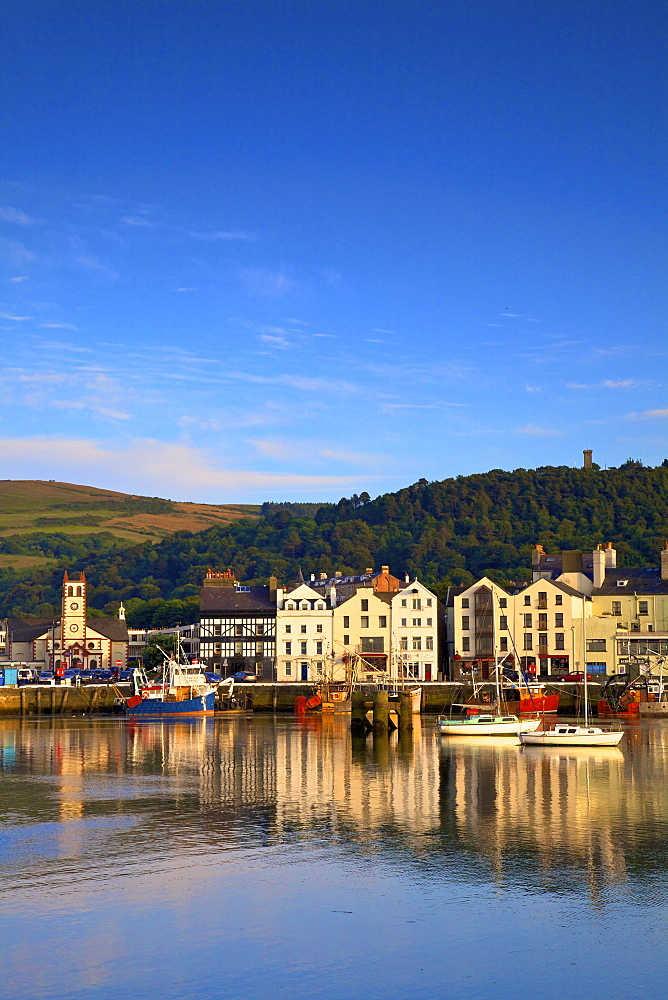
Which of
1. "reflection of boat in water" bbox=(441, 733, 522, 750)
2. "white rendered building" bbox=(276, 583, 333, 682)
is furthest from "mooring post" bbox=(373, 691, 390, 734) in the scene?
"white rendered building" bbox=(276, 583, 333, 682)

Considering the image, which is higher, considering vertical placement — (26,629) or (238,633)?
(26,629)

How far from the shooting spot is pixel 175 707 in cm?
9850

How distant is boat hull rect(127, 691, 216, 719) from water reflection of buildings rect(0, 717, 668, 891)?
1043 inches

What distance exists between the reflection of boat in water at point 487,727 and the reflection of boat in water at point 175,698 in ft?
107

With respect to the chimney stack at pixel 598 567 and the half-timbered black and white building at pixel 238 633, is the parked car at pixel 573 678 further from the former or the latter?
the half-timbered black and white building at pixel 238 633

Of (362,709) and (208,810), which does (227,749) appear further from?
(208,810)

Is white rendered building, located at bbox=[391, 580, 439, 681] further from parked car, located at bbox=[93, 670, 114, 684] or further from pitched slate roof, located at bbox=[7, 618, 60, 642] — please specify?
pitched slate roof, located at bbox=[7, 618, 60, 642]

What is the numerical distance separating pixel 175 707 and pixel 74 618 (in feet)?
149

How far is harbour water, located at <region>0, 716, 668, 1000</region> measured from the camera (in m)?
21.2

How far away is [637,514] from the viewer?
18825cm

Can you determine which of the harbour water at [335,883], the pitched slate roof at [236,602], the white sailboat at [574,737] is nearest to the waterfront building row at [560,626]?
the pitched slate roof at [236,602]

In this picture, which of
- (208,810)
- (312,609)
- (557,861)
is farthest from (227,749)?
(312,609)

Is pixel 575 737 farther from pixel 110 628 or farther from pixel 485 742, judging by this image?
pixel 110 628

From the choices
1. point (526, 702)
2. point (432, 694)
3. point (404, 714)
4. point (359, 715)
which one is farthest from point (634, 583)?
point (359, 715)
